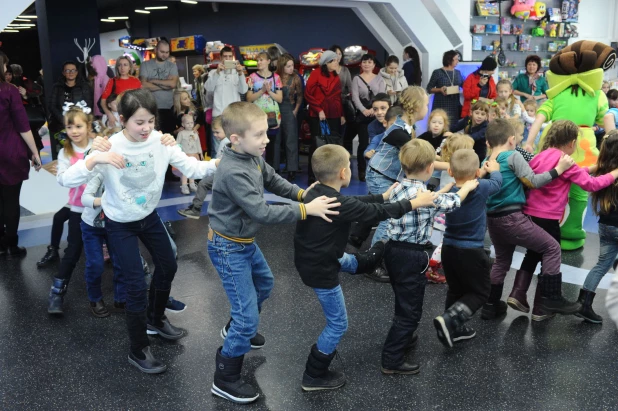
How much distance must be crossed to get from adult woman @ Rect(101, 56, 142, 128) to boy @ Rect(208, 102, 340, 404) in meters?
5.26

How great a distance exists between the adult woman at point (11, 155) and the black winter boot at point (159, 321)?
7.98 feet

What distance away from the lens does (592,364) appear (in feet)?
10.4

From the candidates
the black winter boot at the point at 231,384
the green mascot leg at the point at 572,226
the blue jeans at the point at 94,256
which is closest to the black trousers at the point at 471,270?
the black winter boot at the point at 231,384

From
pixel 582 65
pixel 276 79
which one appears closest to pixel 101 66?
pixel 276 79

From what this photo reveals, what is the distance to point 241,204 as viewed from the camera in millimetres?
2672

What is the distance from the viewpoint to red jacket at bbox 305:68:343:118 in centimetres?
835

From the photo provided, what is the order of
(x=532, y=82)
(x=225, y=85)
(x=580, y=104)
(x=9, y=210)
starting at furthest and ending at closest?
1. (x=532, y=82)
2. (x=225, y=85)
3. (x=9, y=210)
4. (x=580, y=104)

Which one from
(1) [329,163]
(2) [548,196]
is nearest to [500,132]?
(2) [548,196]

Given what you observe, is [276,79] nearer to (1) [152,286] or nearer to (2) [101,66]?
(2) [101,66]

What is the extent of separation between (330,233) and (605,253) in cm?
193

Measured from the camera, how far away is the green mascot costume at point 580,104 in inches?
194

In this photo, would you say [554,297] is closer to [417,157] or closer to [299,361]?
[417,157]

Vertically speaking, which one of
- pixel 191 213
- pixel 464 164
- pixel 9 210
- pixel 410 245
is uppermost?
pixel 464 164

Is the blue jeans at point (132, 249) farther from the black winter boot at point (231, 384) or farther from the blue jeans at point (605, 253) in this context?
the blue jeans at point (605, 253)
